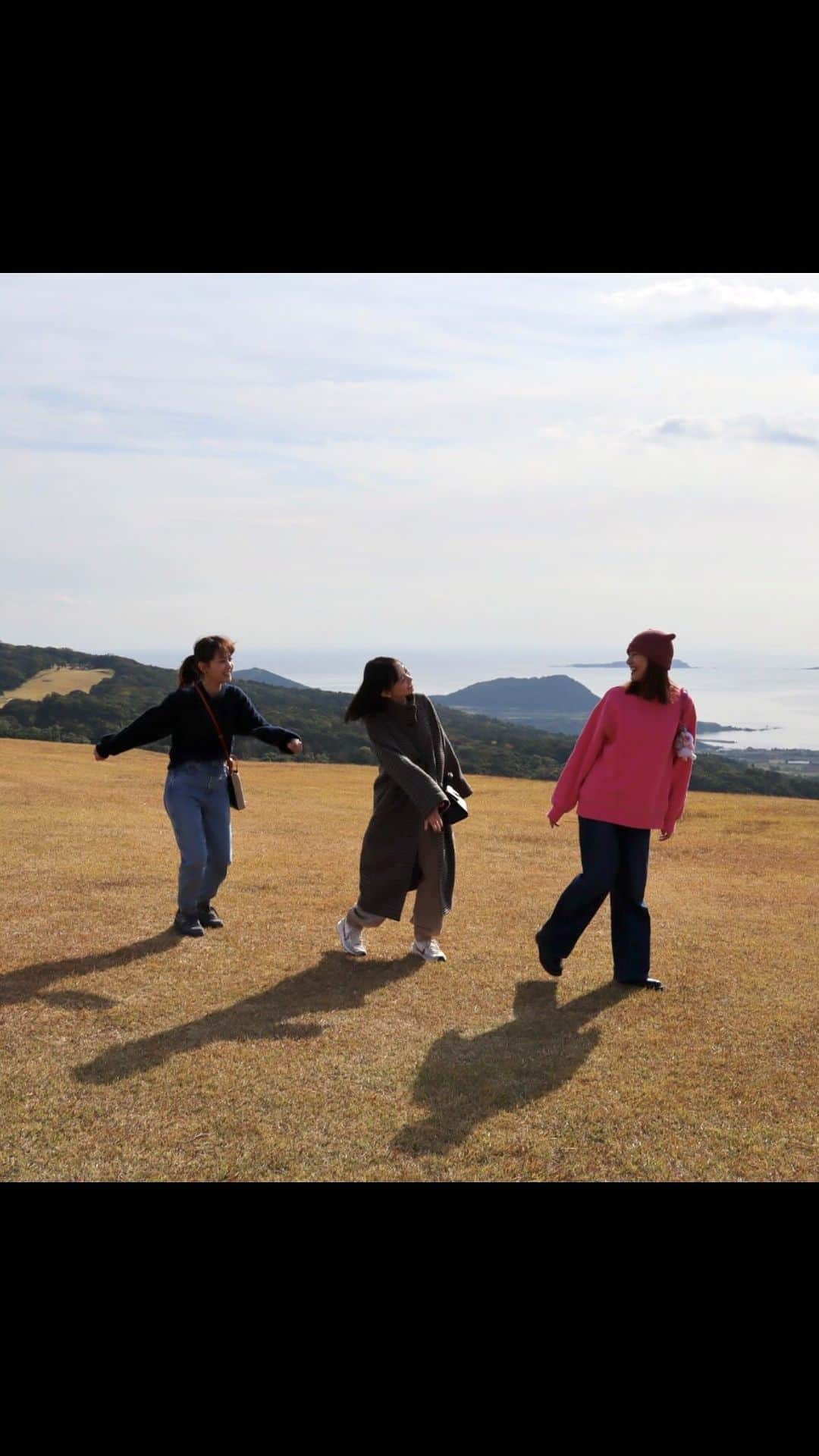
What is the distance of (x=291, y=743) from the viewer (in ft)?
29.7

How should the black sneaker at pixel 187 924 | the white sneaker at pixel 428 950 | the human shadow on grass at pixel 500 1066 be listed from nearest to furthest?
the human shadow on grass at pixel 500 1066 → the white sneaker at pixel 428 950 → the black sneaker at pixel 187 924

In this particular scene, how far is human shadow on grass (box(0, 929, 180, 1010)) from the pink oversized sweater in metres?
3.54

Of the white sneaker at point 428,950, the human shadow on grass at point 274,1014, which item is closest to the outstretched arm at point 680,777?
the white sneaker at point 428,950

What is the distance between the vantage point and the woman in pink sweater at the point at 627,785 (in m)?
7.75

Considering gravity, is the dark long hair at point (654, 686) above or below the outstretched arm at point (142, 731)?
above

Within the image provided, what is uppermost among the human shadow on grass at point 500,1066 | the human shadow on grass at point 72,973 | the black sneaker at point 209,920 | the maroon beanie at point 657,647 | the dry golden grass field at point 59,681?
the dry golden grass field at point 59,681

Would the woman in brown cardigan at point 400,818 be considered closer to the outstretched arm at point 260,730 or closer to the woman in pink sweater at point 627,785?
the outstretched arm at point 260,730

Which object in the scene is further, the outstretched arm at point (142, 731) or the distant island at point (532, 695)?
the distant island at point (532, 695)

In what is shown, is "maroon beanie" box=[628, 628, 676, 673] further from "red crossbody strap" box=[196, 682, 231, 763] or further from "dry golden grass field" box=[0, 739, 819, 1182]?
"red crossbody strap" box=[196, 682, 231, 763]

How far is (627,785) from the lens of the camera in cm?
775

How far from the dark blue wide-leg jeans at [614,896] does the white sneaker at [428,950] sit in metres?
1.07

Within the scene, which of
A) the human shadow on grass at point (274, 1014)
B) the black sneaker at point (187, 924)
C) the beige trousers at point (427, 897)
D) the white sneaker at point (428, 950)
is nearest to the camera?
the human shadow on grass at point (274, 1014)
